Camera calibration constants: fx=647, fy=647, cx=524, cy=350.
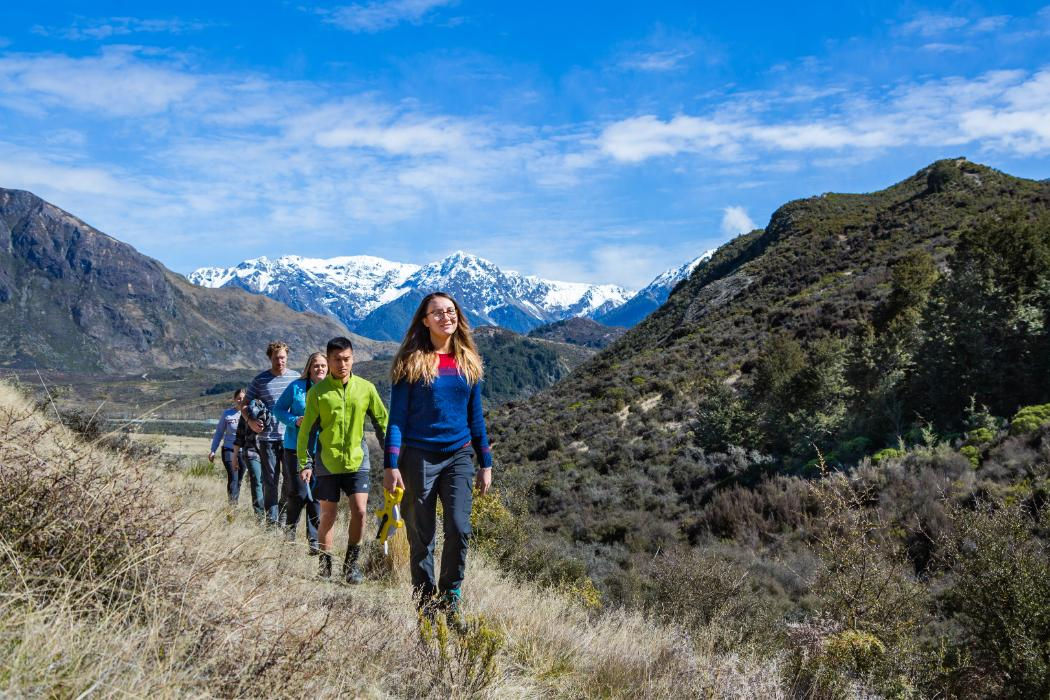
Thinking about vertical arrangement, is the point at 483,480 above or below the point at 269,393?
below

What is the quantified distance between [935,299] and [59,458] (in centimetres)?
Result: 1510

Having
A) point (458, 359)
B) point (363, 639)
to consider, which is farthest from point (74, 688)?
point (458, 359)

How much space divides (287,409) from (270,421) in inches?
33.4

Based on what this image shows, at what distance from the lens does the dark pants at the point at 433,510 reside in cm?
345

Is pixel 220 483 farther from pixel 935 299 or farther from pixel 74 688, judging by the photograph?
pixel 935 299

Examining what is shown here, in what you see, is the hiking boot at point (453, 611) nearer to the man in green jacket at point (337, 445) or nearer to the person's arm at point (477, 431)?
the person's arm at point (477, 431)

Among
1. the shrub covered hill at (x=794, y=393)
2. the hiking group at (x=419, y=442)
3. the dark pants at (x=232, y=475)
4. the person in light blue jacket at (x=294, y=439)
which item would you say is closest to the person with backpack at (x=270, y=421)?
the person in light blue jacket at (x=294, y=439)

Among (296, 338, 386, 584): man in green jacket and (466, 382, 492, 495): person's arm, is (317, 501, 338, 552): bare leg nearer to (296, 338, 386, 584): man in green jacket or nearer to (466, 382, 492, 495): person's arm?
(296, 338, 386, 584): man in green jacket

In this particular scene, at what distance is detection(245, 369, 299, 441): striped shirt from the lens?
6246mm

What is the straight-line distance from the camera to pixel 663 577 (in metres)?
6.25

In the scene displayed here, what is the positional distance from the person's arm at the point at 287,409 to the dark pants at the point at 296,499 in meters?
0.25

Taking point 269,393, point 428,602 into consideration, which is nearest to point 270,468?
point 269,393

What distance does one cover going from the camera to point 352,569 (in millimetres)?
4398

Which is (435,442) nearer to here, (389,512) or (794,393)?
(389,512)
